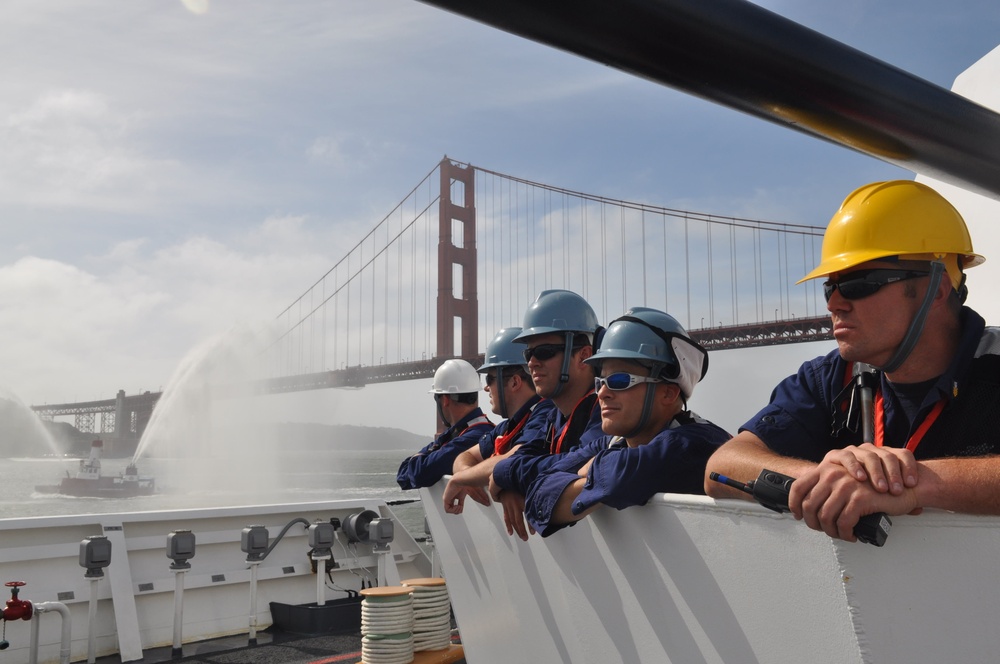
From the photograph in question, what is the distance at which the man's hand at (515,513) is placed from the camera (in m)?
2.02

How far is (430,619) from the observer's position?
3.93m

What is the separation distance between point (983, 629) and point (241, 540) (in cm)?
486

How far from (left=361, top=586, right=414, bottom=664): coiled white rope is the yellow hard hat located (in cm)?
280

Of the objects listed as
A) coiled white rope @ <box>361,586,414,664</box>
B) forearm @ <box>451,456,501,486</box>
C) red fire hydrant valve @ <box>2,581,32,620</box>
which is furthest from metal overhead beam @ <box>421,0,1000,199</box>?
red fire hydrant valve @ <box>2,581,32,620</box>

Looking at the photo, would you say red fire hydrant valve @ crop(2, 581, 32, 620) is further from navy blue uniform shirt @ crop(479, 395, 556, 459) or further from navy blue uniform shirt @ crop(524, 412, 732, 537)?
navy blue uniform shirt @ crop(524, 412, 732, 537)

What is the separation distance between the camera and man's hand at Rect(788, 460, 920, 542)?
0.89 m

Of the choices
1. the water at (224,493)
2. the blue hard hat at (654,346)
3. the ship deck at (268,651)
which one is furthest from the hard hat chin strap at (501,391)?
the water at (224,493)

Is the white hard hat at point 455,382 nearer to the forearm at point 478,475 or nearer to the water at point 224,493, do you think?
the forearm at point 478,475

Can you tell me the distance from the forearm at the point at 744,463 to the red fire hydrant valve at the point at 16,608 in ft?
13.0

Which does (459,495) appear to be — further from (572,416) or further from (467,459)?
(467,459)

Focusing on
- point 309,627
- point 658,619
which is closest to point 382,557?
point 309,627

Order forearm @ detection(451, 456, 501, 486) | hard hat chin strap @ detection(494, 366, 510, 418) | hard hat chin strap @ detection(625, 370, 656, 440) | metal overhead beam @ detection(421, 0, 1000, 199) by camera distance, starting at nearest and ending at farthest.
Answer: metal overhead beam @ detection(421, 0, 1000, 199) < hard hat chin strap @ detection(625, 370, 656, 440) < forearm @ detection(451, 456, 501, 486) < hard hat chin strap @ detection(494, 366, 510, 418)

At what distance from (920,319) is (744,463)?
1.12ft

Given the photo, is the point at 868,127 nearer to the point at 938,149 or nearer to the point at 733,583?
the point at 938,149
